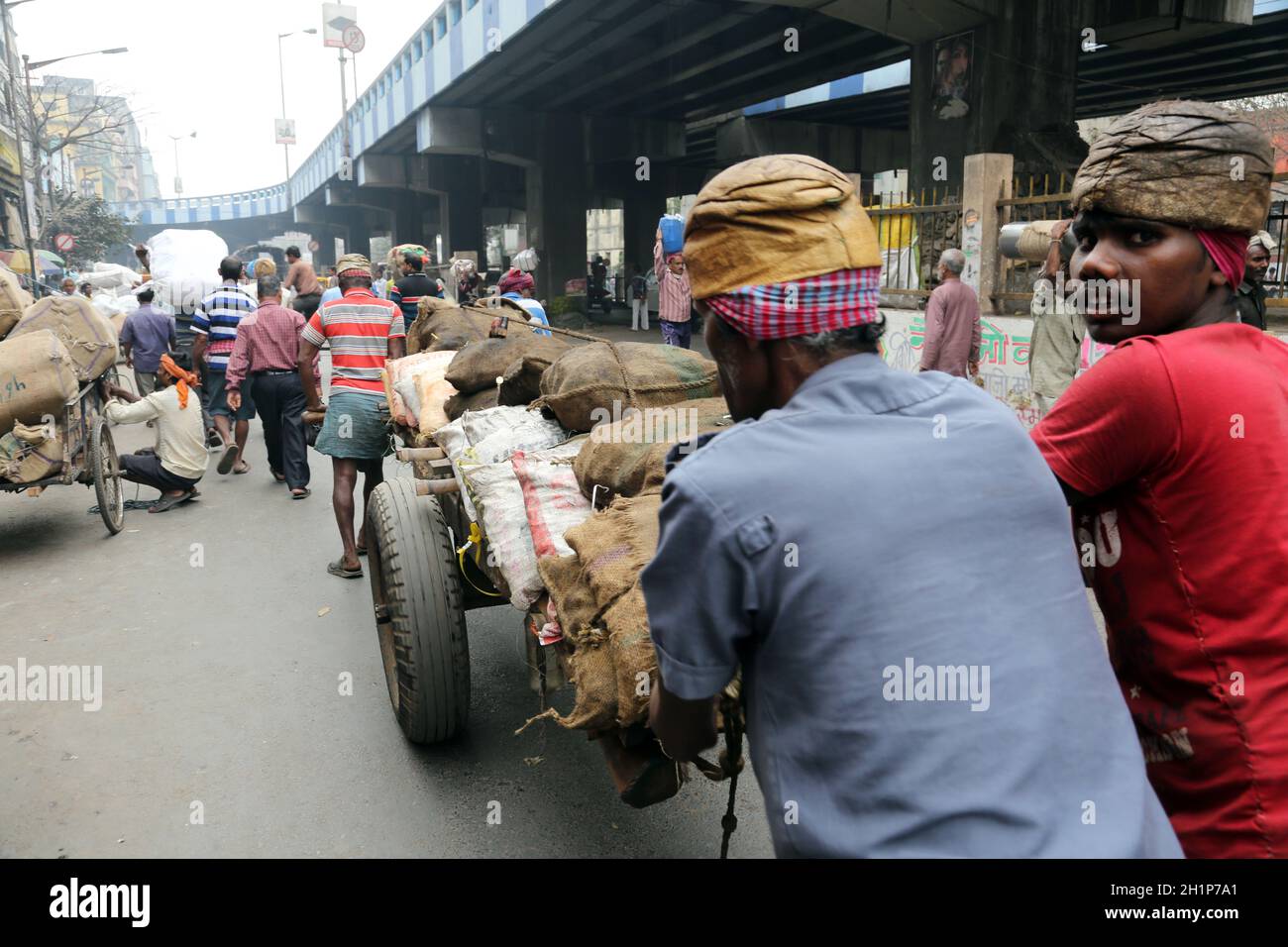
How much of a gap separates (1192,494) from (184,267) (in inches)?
565

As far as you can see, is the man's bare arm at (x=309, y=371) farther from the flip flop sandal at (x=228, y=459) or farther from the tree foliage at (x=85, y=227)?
the tree foliage at (x=85, y=227)

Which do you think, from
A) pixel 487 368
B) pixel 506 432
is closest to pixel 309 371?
pixel 487 368

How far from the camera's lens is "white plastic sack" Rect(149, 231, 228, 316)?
12391 millimetres

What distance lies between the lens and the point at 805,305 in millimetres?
1252

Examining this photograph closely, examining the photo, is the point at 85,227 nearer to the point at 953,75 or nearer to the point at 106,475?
the point at 953,75

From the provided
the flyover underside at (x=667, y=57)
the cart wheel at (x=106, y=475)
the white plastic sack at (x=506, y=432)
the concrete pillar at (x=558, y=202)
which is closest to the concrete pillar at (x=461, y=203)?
the concrete pillar at (x=558, y=202)

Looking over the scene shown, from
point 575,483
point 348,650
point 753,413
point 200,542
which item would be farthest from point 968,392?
point 200,542

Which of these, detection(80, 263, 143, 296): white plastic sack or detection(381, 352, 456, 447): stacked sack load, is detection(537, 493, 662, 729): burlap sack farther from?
detection(80, 263, 143, 296): white plastic sack

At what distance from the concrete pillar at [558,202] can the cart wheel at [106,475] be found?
19.6 meters

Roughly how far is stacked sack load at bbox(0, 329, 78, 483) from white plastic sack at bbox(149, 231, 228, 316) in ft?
19.4

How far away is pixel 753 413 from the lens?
1.33 metres

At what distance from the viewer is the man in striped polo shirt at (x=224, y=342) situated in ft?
29.1

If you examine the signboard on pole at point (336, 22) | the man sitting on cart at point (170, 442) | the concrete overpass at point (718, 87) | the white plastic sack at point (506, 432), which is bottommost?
the man sitting on cart at point (170, 442)

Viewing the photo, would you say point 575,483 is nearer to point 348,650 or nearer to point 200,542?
point 348,650
